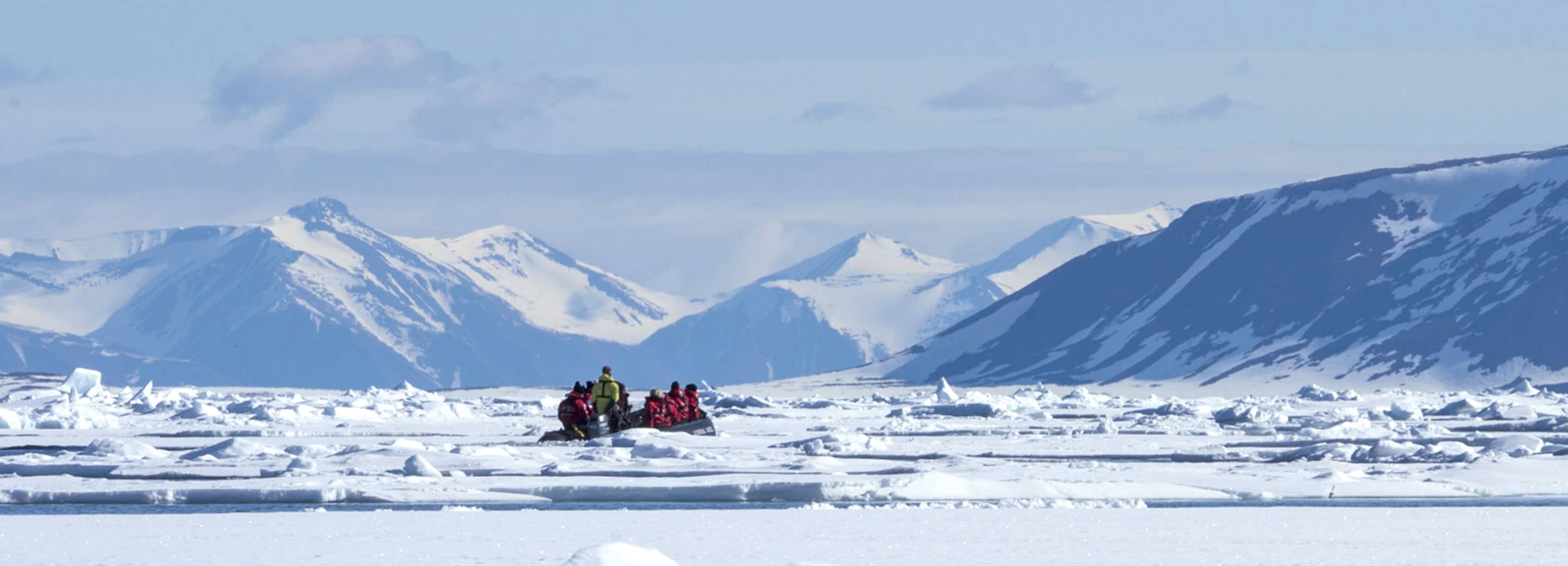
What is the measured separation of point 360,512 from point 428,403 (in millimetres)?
60181

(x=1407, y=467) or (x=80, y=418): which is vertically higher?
(x=80, y=418)

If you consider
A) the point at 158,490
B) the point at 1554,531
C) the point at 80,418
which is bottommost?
the point at 1554,531

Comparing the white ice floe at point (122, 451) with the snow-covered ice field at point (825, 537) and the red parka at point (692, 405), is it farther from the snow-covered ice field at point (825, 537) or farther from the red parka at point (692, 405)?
the snow-covered ice field at point (825, 537)

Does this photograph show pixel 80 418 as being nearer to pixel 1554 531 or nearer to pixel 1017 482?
pixel 1017 482

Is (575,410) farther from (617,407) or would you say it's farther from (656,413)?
(656,413)

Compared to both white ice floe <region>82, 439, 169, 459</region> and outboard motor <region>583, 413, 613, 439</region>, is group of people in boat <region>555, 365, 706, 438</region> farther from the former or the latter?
white ice floe <region>82, 439, 169, 459</region>

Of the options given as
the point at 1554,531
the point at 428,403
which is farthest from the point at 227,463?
the point at 428,403

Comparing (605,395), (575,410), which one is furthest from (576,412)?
(605,395)

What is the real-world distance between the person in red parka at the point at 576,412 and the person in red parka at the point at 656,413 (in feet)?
7.26

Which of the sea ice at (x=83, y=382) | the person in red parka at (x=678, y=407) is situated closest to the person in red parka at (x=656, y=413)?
the person in red parka at (x=678, y=407)

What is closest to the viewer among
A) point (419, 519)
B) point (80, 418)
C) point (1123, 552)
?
point (1123, 552)

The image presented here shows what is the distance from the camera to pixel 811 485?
3052 centimetres

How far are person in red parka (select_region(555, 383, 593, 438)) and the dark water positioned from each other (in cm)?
1550

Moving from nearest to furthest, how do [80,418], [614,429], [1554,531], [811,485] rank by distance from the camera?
[1554,531]
[811,485]
[614,429]
[80,418]
